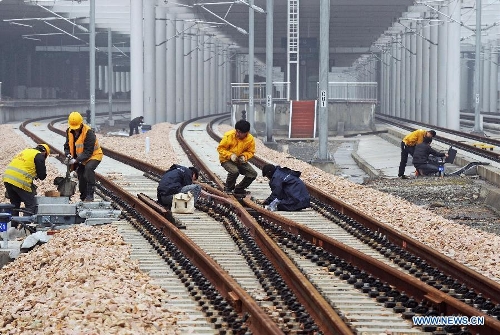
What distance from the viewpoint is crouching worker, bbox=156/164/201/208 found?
15539 millimetres

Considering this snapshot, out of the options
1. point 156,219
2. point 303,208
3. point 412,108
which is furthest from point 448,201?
→ point 412,108

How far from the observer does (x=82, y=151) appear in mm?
15977

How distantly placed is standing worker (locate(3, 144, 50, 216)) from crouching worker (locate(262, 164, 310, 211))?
3.31 meters

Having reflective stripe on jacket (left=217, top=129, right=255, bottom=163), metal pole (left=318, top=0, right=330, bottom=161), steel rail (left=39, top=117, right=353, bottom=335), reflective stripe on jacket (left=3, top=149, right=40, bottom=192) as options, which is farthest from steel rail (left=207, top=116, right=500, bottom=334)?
metal pole (left=318, top=0, right=330, bottom=161)

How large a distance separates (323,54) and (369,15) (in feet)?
141

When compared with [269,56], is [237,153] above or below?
below

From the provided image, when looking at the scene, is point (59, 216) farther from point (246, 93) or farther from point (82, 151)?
point (246, 93)

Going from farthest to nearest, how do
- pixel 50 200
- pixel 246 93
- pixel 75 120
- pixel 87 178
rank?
pixel 246 93 < pixel 87 178 < pixel 75 120 < pixel 50 200

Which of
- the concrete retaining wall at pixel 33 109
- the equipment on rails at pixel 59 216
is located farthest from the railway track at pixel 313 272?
the concrete retaining wall at pixel 33 109

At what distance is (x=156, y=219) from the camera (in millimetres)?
13727

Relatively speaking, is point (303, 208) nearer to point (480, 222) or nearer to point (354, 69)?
point (480, 222)

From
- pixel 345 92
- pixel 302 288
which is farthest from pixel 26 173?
pixel 345 92

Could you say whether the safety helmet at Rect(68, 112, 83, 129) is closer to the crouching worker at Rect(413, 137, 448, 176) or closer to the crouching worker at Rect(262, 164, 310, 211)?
the crouching worker at Rect(262, 164, 310, 211)

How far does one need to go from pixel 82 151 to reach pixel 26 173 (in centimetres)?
140
